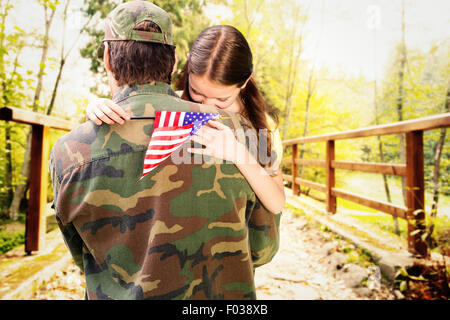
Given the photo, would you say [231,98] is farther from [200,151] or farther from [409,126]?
[409,126]

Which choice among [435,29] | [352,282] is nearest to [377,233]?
[352,282]

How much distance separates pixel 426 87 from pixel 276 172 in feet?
22.2

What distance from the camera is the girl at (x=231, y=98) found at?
854 millimetres

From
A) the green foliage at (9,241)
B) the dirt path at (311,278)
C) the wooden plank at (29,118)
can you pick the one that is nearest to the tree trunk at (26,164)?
the green foliage at (9,241)

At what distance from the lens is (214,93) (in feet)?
4.62

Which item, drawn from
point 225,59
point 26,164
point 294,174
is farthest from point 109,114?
point 294,174

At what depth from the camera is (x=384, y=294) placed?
2.08 metres

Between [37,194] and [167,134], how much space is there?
2.31m

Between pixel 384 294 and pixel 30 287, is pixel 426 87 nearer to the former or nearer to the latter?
pixel 384 294

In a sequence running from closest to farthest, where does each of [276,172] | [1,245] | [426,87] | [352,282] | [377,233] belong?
[276,172] < [352,282] < [377,233] < [1,245] < [426,87]

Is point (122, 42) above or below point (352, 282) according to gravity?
above

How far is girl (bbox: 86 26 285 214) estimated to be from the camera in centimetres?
85

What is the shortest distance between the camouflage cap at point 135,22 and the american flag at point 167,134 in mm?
240

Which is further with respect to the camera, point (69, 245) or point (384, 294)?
point (384, 294)
